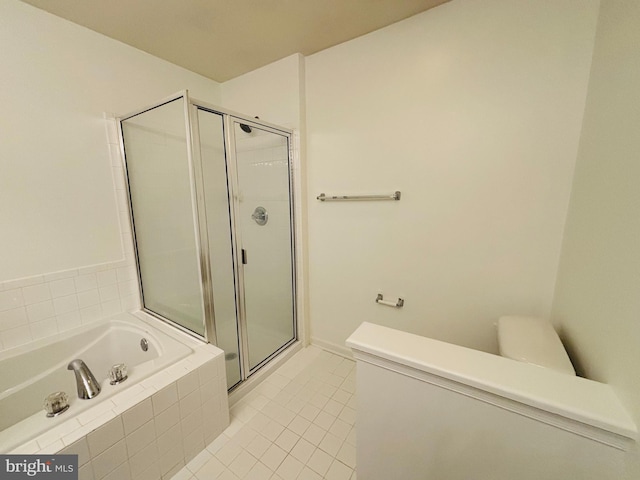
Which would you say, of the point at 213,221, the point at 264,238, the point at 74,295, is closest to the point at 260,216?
the point at 264,238

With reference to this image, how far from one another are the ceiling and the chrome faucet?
184 centimetres

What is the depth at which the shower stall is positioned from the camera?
1.36m

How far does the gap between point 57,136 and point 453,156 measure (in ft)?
7.49

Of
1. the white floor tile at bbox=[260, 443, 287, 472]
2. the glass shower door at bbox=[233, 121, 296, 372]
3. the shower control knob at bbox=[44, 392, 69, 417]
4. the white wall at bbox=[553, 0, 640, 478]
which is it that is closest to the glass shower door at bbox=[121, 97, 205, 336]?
the glass shower door at bbox=[233, 121, 296, 372]

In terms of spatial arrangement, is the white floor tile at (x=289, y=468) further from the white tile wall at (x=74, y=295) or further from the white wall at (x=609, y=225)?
the white tile wall at (x=74, y=295)

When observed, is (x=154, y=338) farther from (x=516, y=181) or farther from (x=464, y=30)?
(x=464, y=30)

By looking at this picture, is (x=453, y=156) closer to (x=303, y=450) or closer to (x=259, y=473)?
(x=303, y=450)

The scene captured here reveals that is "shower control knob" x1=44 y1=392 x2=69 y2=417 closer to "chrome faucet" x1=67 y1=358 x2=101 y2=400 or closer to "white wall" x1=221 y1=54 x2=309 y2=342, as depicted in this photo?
"chrome faucet" x1=67 y1=358 x2=101 y2=400

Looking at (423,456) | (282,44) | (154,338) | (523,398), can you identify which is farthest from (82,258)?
(523,398)

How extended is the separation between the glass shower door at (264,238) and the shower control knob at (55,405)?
0.92 meters

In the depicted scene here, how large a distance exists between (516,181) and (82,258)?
8.41 feet

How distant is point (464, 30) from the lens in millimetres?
1272

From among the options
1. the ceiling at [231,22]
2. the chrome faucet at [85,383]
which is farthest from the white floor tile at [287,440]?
the ceiling at [231,22]

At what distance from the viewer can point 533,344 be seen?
0.93m
